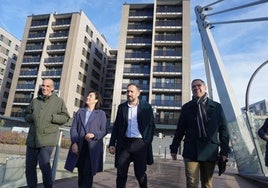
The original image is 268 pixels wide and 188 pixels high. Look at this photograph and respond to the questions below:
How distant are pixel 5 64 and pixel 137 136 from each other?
201 feet

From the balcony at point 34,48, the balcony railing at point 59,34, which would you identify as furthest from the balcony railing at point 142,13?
the balcony at point 34,48

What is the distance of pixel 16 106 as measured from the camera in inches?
1721

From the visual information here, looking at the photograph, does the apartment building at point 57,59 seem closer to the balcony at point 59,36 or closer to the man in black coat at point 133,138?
the balcony at point 59,36

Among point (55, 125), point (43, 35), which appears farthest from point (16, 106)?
point (55, 125)

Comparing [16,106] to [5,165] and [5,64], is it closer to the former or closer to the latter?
[5,64]

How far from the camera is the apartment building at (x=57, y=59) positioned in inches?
1672

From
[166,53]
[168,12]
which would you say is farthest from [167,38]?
[168,12]

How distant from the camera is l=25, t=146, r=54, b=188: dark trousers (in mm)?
3521

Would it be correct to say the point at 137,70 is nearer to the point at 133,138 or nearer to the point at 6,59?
the point at 6,59

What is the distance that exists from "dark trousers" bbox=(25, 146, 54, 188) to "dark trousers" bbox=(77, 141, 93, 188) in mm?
402

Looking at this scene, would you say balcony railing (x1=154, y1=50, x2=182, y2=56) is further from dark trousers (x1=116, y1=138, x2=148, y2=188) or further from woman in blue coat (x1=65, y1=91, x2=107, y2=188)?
dark trousers (x1=116, y1=138, x2=148, y2=188)

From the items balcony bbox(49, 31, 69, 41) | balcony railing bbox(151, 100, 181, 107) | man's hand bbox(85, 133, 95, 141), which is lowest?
man's hand bbox(85, 133, 95, 141)

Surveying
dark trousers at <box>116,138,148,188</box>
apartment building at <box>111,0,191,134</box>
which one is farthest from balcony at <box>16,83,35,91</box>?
dark trousers at <box>116,138,148,188</box>

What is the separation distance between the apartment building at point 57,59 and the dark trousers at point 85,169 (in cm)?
3822
